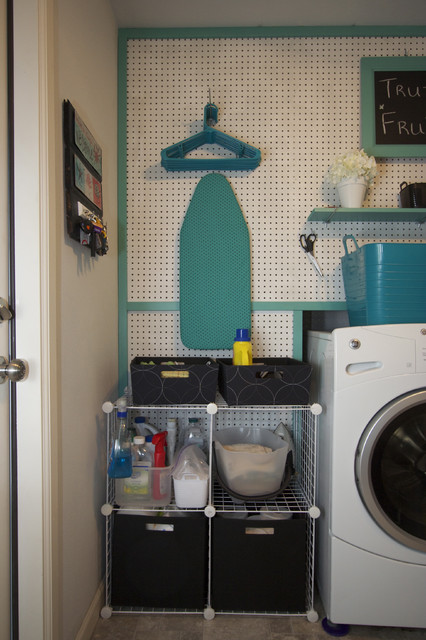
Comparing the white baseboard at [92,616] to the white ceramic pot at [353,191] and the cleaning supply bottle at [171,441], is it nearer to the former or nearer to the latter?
the cleaning supply bottle at [171,441]

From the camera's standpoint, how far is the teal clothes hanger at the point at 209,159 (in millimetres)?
1601

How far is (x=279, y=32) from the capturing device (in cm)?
168

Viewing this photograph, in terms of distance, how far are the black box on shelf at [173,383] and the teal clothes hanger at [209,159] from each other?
3.22ft

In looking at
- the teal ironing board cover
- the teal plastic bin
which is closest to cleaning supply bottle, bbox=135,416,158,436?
the teal ironing board cover

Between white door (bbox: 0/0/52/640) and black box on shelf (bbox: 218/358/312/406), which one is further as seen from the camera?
black box on shelf (bbox: 218/358/312/406)

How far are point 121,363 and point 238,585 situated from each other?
108 cm

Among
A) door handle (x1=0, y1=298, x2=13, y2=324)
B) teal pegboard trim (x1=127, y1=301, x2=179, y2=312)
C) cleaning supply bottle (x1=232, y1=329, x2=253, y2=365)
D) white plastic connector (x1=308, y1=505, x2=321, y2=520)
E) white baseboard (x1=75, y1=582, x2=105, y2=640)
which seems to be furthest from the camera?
teal pegboard trim (x1=127, y1=301, x2=179, y2=312)

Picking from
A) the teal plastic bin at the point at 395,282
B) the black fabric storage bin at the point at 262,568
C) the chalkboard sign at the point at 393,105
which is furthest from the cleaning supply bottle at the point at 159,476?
the chalkboard sign at the point at 393,105

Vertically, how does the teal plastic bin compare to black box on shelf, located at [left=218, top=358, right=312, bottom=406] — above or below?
above

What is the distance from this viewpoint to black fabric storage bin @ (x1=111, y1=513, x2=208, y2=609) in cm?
134

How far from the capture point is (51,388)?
982mm

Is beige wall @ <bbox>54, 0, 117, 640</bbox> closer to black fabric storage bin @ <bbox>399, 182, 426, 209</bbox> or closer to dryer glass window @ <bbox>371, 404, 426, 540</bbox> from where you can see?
dryer glass window @ <bbox>371, 404, 426, 540</bbox>

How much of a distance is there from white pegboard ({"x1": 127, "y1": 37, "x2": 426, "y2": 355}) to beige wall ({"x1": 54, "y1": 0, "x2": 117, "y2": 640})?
0.16 m

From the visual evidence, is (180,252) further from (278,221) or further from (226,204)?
(278,221)
